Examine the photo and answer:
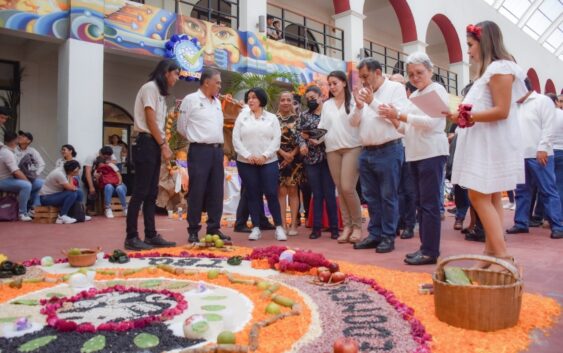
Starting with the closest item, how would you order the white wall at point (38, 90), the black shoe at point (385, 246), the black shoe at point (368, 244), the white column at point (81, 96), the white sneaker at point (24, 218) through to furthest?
the black shoe at point (385, 246)
the black shoe at point (368, 244)
the white sneaker at point (24, 218)
the white column at point (81, 96)
the white wall at point (38, 90)

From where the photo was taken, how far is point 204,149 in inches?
158

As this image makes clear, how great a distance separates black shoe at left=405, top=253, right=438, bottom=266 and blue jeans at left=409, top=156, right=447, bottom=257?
0.03m

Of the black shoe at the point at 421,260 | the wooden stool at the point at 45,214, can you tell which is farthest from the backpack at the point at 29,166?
the black shoe at the point at 421,260

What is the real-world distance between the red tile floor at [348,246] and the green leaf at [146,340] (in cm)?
139

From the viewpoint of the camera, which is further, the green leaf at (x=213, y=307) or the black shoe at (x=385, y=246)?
the black shoe at (x=385, y=246)

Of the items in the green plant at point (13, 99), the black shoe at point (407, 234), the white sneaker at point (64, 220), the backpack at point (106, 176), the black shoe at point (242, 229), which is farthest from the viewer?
the green plant at point (13, 99)

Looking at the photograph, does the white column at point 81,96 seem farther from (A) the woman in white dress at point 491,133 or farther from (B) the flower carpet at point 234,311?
(A) the woman in white dress at point 491,133

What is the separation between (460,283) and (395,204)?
183 centimetres

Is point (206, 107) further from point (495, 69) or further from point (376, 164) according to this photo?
point (495, 69)

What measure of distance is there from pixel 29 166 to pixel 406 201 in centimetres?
572

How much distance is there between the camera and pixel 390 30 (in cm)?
1838

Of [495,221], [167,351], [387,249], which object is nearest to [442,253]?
[387,249]

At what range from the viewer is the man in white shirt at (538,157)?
186 inches

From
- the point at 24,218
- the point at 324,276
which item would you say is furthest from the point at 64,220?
the point at 324,276
